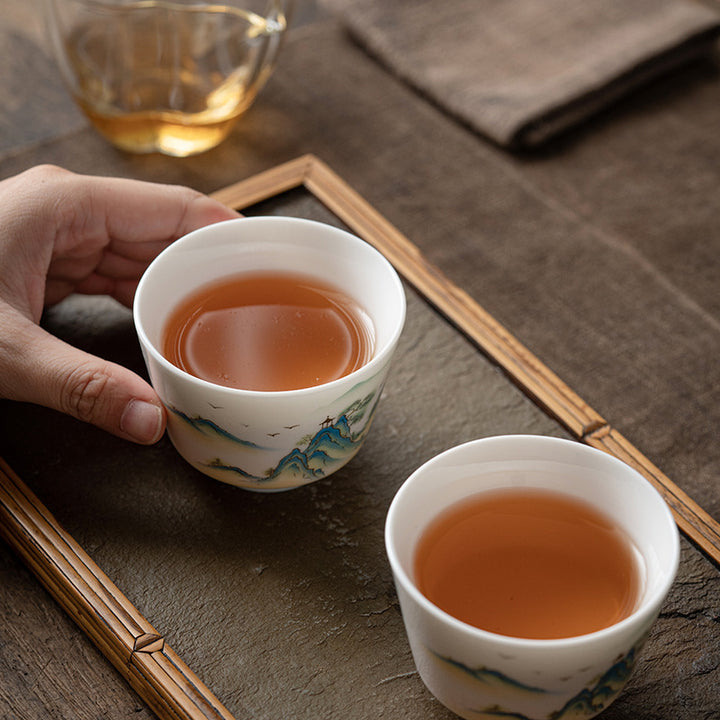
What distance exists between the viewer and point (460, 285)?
1.01 meters

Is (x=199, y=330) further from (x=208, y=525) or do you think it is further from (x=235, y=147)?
(x=235, y=147)

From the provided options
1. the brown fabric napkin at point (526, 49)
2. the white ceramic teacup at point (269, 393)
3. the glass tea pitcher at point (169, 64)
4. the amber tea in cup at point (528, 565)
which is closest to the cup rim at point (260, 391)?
the white ceramic teacup at point (269, 393)

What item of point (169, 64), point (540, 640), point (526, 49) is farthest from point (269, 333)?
point (526, 49)

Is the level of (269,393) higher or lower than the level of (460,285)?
higher

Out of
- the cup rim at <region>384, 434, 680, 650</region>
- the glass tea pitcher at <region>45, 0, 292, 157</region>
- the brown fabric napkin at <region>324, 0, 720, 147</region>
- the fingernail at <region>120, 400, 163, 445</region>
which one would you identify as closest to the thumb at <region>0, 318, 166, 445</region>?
the fingernail at <region>120, 400, 163, 445</region>

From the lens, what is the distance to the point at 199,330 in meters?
0.75

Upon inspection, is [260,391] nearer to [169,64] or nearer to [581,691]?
[581,691]

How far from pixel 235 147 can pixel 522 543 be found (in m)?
0.68

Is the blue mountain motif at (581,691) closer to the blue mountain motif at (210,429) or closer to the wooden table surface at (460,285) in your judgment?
the wooden table surface at (460,285)

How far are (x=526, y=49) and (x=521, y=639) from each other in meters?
0.90

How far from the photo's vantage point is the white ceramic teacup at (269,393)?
2.12 ft

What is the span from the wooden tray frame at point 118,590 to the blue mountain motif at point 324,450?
4.9 inches

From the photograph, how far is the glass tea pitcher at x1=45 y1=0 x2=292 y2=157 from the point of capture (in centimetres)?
104

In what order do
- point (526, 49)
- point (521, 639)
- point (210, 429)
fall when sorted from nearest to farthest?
point (521, 639) < point (210, 429) < point (526, 49)
